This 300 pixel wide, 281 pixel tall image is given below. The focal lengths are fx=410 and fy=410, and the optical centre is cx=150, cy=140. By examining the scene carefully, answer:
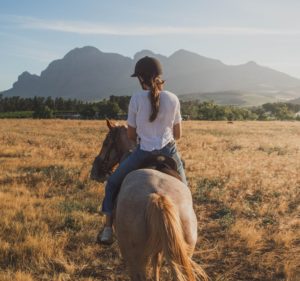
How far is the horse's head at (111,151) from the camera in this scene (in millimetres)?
6953

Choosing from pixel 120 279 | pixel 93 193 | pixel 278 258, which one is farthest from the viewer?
pixel 93 193

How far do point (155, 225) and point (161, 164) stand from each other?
129cm

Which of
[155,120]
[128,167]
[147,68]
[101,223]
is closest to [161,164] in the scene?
[128,167]

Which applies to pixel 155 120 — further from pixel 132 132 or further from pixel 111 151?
pixel 111 151

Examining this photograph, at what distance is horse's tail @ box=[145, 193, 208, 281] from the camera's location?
4191 millimetres

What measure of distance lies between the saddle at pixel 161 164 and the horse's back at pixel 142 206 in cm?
51

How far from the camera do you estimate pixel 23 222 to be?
896 cm

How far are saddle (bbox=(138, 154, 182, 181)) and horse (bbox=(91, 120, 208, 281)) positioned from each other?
293 millimetres

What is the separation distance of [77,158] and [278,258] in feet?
43.5

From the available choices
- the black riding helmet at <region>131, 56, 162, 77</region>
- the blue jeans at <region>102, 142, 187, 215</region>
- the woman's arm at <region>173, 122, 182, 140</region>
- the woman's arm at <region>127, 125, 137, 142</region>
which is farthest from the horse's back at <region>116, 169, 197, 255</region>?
the black riding helmet at <region>131, 56, 162, 77</region>

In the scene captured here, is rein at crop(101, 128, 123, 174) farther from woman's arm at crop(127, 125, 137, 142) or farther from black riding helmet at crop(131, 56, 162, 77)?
black riding helmet at crop(131, 56, 162, 77)

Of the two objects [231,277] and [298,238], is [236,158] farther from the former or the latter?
[231,277]

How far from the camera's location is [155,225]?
426 cm

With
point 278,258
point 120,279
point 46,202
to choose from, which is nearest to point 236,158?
point 46,202
